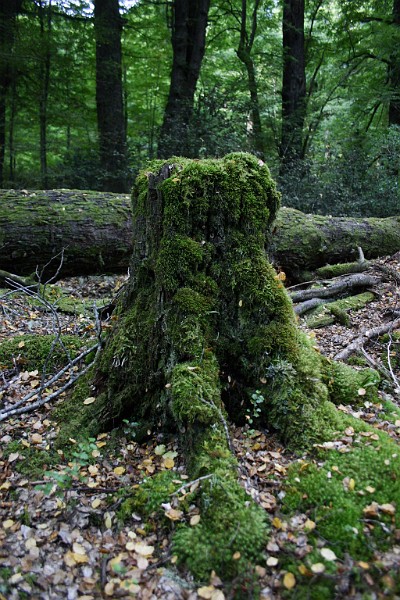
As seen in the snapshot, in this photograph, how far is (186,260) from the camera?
10.9 ft

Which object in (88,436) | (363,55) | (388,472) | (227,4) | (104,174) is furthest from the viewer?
(227,4)

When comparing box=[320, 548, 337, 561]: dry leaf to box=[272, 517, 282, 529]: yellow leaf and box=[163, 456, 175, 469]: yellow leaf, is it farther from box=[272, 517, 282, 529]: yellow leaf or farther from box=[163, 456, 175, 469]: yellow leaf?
box=[163, 456, 175, 469]: yellow leaf

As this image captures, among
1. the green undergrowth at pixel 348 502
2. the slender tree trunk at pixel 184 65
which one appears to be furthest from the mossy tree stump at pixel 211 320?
the slender tree trunk at pixel 184 65

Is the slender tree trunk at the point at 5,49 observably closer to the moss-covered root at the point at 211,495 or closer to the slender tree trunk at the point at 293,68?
the slender tree trunk at the point at 293,68

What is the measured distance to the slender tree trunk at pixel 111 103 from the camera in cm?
1212

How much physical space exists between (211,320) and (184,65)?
39.9 ft

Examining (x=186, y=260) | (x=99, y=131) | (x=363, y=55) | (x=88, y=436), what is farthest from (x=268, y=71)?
(x=88, y=436)

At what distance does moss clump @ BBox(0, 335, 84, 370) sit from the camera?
4.25 metres

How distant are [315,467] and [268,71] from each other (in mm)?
15586

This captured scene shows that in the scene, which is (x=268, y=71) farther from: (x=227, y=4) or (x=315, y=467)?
(x=315, y=467)

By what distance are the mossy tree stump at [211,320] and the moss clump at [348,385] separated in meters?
0.04

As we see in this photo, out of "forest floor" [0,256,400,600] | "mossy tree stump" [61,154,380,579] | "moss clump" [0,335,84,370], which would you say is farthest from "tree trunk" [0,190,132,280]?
"mossy tree stump" [61,154,380,579]

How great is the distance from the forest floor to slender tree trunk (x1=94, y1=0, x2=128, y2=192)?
954 centimetres

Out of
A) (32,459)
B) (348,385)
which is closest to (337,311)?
(348,385)
